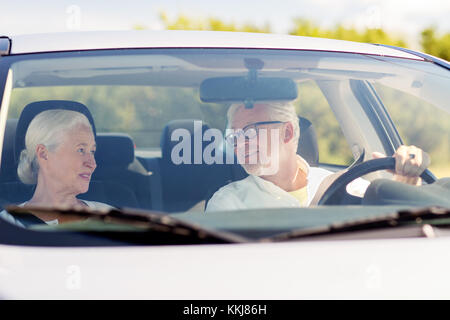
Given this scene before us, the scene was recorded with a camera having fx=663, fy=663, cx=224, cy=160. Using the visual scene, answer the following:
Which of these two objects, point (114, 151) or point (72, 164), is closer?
point (72, 164)

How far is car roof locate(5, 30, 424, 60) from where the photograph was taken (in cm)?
225

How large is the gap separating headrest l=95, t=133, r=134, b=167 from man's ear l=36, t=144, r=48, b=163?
0.61 feet

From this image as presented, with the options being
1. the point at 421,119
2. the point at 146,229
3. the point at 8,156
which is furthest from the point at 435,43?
the point at 146,229

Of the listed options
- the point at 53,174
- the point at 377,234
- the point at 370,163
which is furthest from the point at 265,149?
the point at 377,234

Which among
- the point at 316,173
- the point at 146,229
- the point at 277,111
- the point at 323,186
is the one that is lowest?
the point at 146,229

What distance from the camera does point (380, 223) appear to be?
1.65 m

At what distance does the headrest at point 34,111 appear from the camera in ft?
8.29

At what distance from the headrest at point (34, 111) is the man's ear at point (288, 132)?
76 centimetres

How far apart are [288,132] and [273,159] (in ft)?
0.45

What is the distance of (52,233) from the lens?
164 centimetres

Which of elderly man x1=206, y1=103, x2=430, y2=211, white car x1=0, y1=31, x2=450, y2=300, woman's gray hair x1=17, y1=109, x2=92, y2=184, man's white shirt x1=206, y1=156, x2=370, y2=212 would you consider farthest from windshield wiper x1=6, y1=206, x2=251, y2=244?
woman's gray hair x1=17, y1=109, x2=92, y2=184

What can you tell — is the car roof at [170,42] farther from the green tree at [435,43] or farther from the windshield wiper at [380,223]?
the green tree at [435,43]

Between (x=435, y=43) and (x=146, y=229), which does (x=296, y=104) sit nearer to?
(x=146, y=229)

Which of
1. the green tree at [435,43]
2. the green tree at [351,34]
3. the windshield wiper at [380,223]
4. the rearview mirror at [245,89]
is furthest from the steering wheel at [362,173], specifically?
the green tree at [435,43]
